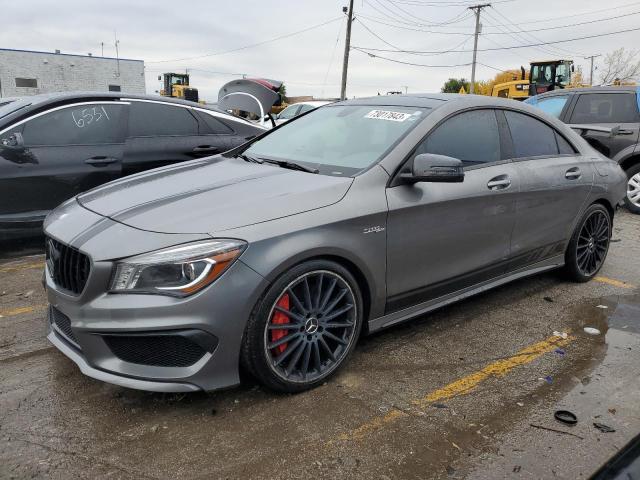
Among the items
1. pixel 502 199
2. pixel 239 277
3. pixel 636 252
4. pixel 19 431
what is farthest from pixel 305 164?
pixel 636 252

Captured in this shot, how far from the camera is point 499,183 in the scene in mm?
3664

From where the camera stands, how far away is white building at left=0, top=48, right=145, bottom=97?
4725 cm

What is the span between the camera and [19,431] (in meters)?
2.47

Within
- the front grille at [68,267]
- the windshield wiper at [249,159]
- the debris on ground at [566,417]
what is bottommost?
the debris on ground at [566,417]

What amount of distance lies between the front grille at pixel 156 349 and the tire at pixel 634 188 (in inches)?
292

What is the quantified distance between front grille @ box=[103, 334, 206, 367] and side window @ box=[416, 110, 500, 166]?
1.77 metres

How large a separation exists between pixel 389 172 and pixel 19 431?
7.53ft

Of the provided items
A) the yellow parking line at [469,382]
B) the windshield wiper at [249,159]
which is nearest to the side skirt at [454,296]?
the yellow parking line at [469,382]

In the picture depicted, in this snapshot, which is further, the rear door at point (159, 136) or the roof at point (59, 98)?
the rear door at point (159, 136)

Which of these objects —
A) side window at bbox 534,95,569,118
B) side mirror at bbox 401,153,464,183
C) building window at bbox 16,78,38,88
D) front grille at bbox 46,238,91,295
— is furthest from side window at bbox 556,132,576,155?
building window at bbox 16,78,38,88

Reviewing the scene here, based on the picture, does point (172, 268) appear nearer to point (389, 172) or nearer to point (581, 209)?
point (389, 172)

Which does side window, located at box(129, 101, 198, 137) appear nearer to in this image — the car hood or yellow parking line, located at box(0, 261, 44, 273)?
yellow parking line, located at box(0, 261, 44, 273)

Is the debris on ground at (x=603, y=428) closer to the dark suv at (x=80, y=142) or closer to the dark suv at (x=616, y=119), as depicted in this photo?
the dark suv at (x=80, y=142)

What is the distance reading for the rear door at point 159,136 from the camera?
5297mm
